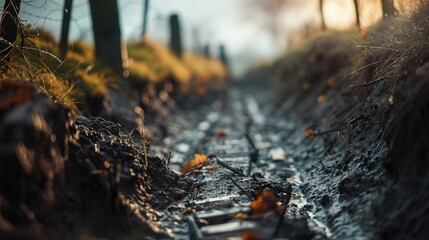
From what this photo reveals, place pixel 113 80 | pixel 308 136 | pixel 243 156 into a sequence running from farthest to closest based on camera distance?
1. pixel 113 80
2. pixel 308 136
3. pixel 243 156

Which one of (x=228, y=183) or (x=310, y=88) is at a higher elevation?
(x=310, y=88)

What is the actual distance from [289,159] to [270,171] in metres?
0.86

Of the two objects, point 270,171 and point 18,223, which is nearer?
point 18,223

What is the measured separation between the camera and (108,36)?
8.86m

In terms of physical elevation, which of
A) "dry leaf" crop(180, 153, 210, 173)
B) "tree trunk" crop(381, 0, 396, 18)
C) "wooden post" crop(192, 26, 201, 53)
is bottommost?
"dry leaf" crop(180, 153, 210, 173)

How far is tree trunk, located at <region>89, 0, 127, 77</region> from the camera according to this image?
8688 millimetres

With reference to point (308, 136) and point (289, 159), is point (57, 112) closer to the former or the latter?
point (289, 159)

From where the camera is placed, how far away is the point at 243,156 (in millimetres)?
6543

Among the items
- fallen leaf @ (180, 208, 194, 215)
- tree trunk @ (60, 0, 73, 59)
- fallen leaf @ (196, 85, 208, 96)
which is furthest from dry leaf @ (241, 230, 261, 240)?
fallen leaf @ (196, 85, 208, 96)

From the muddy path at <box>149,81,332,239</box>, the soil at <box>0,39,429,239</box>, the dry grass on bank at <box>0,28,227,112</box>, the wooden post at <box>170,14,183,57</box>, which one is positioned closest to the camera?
the soil at <box>0,39,429,239</box>

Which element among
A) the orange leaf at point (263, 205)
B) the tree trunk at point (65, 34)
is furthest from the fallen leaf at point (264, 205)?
the tree trunk at point (65, 34)

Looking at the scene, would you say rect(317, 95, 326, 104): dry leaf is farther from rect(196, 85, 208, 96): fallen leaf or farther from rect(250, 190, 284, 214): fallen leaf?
rect(196, 85, 208, 96): fallen leaf

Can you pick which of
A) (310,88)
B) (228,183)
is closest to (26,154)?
(228,183)

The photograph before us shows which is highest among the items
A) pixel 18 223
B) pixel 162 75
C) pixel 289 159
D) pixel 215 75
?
pixel 215 75
